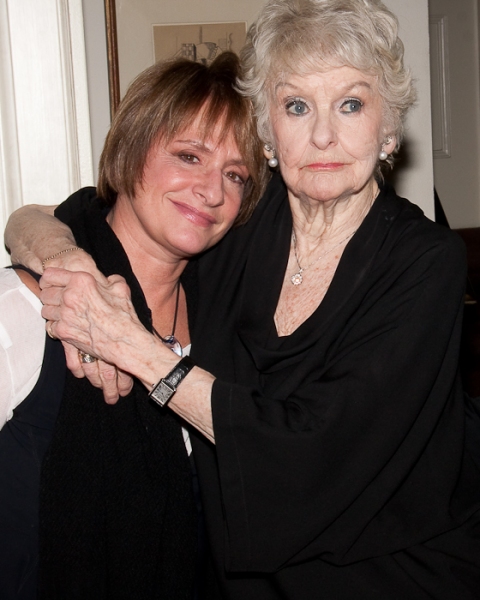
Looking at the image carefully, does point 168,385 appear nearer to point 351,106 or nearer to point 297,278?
point 297,278

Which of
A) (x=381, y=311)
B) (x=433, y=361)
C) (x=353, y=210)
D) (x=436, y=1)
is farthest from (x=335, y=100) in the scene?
(x=436, y=1)

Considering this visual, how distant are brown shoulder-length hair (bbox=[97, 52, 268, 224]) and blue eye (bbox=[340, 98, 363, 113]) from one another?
8.9 inches

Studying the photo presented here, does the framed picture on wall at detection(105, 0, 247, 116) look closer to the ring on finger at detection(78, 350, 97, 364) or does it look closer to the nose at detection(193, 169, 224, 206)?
the nose at detection(193, 169, 224, 206)

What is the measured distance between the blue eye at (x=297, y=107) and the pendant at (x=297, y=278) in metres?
0.36

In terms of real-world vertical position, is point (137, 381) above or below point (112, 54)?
below

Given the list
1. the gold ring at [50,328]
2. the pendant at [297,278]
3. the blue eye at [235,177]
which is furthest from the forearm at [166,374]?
the blue eye at [235,177]

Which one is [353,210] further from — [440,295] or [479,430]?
[479,430]

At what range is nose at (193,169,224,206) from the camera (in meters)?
1.49

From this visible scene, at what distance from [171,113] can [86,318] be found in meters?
0.48

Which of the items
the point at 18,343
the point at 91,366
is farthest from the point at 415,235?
the point at 18,343

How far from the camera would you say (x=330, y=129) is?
1.38 m

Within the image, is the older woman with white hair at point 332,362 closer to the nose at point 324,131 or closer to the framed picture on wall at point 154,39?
the nose at point 324,131

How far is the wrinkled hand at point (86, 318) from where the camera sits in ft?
4.25

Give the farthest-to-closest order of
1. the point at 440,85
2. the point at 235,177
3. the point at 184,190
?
the point at 440,85 < the point at 235,177 < the point at 184,190
